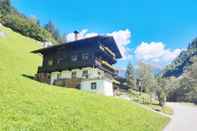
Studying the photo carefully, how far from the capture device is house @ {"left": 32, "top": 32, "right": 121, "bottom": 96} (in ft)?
132

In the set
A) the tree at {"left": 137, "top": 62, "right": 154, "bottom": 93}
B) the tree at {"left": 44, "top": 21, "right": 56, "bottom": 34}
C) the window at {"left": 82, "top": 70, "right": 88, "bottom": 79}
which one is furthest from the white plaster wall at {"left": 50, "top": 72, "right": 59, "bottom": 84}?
the tree at {"left": 44, "top": 21, "right": 56, "bottom": 34}

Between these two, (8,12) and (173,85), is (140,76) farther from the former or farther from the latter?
(8,12)

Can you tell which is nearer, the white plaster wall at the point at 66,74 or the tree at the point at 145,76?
the white plaster wall at the point at 66,74

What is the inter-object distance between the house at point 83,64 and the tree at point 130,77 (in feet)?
104

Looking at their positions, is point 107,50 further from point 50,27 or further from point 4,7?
point 50,27

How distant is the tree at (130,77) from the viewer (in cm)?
8074

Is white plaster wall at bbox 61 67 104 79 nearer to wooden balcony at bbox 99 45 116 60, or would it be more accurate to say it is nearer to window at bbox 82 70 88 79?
window at bbox 82 70 88 79

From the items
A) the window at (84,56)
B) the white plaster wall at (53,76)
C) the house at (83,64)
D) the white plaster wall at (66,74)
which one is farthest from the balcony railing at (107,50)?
the white plaster wall at (53,76)

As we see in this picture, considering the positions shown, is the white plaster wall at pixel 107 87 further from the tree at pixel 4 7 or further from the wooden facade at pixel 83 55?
the tree at pixel 4 7

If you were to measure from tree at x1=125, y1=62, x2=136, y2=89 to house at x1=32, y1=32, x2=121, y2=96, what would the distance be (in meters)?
31.7

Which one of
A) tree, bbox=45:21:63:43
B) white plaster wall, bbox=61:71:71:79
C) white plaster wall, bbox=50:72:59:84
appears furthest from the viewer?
tree, bbox=45:21:63:43

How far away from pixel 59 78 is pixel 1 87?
28.6 metres

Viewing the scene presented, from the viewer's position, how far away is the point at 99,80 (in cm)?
3916

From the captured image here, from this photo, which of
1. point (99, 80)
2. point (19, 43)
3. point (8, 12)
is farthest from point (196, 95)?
point (8, 12)
